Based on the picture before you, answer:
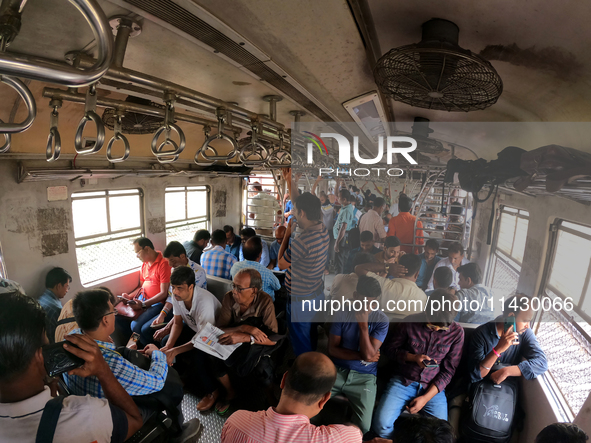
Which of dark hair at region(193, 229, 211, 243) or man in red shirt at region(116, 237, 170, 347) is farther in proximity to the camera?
dark hair at region(193, 229, 211, 243)

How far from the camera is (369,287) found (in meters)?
2.61

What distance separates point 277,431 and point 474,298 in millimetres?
2087

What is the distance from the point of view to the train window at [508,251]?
7.68ft

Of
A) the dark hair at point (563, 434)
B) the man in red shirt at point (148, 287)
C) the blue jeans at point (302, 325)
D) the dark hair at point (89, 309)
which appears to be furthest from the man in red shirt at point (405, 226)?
the man in red shirt at point (148, 287)

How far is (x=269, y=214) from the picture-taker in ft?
29.7

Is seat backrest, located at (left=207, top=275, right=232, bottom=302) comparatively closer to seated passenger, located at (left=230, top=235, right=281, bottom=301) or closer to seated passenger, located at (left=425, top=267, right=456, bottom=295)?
seated passenger, located at (left=230, top=235, right=281, bottom=301)

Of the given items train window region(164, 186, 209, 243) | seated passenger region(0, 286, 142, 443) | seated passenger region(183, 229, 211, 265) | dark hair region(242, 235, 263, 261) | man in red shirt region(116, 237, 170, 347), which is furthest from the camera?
train window region(164, 186, 209, 243)

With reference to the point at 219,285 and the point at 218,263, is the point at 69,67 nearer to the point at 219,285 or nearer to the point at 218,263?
the point at 219,285

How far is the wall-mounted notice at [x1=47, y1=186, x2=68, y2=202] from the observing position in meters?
4.21

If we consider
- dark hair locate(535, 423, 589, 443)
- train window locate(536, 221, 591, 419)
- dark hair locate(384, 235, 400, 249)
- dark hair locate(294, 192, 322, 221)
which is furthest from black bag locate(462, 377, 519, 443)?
dark hair locate(294, 192, 322, 221)

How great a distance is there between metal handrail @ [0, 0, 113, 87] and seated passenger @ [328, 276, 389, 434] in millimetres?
2388

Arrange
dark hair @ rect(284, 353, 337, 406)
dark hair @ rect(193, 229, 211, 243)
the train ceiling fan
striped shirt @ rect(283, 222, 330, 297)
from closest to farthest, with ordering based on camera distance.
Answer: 1. the train ceiling fan
2. dark hair @ rect(284, 353, 337, 406)
3. striped shirt @ rect(283, 222, 330, 297)
4. dark hair @ rect(193, 229, 211, 243)

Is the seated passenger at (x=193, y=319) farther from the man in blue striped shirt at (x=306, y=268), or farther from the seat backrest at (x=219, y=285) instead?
the man in blue striped shirt at (x=306, y=268)

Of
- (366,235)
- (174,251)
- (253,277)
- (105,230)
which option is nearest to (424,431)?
(366,235)
